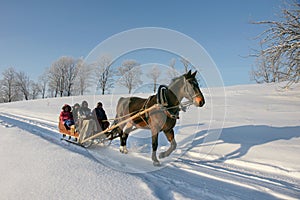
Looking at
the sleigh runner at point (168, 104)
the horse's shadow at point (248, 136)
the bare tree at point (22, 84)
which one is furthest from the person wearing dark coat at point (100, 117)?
the bare tree at point (22, 84)

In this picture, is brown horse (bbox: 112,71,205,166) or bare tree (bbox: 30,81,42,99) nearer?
brown horse (bbox: 112,71,205,166)

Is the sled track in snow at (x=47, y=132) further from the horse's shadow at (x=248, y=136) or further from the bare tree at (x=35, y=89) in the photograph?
the bare tree at (x=35, y=89)

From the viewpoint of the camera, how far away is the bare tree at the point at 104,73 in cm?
390

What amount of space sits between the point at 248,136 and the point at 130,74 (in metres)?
5.12

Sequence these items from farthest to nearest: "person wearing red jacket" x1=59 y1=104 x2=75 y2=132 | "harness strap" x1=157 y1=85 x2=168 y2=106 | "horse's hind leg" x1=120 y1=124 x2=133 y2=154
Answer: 1. "person wearing red jacket" x1=59 y1=104 x2=75 y2=132
2. "horse's hind leg" x1=120 y1=124 x2=133 y2=154
3. "harness strap" x1=157 y1=85 x2=168 y2=106

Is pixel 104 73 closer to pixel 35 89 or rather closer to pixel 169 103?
pixel 169 103

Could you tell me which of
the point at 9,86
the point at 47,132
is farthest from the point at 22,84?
the point at 47,132

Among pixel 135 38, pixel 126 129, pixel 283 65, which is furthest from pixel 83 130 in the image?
pixel 283 65

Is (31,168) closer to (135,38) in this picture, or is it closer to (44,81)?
(135,38)

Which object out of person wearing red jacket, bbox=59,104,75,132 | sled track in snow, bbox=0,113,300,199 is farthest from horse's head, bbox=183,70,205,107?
person wearing red jacket, bbox=59,104,75,132

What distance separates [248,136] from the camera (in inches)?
260

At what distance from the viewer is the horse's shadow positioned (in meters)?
5.61

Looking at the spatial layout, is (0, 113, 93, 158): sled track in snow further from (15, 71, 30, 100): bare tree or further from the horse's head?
(15, 71, 30, 100): bare tree

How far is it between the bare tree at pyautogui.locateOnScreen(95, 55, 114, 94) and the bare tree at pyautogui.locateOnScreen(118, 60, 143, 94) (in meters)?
0.27
